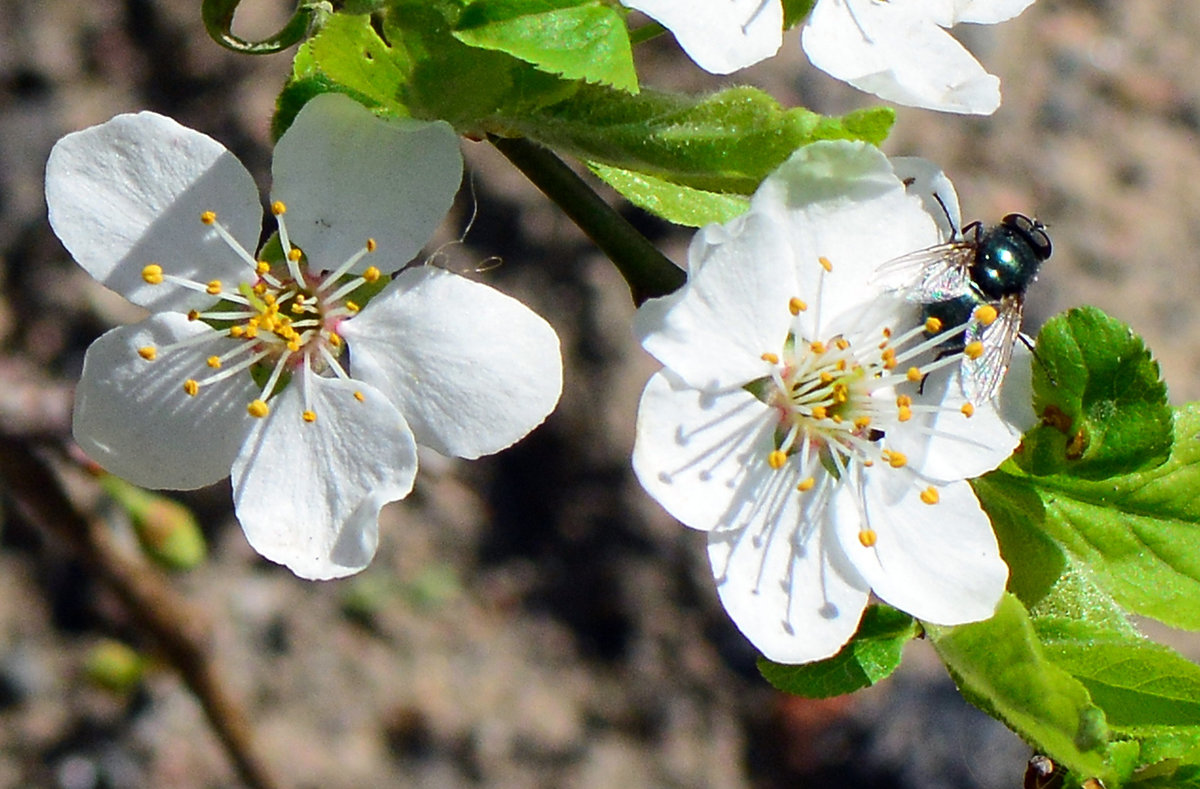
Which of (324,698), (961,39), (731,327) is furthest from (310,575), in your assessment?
(961,39)

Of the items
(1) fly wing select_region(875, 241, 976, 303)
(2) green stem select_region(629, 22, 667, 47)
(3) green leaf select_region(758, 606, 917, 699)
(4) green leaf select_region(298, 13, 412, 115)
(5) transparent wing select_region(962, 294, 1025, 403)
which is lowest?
(3) green leaf select_region(758, 606, 917, 699)

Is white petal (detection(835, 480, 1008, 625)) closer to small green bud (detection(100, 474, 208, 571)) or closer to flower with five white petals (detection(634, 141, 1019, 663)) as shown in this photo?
flower with five white petals (detection(634, 141, 1019, 663))

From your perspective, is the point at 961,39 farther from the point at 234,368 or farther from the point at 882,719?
the point at 234,368

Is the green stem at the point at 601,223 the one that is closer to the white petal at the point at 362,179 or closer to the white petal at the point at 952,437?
the white petal at the point at 362,179

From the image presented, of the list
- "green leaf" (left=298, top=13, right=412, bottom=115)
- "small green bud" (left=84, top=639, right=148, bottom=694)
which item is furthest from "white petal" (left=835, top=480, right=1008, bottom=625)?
"small green bud" (left=84, top=639, right=148, bottom=694)

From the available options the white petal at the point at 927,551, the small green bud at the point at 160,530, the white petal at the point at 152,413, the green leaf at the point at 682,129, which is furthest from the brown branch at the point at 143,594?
the white petal at the point at 927,551
